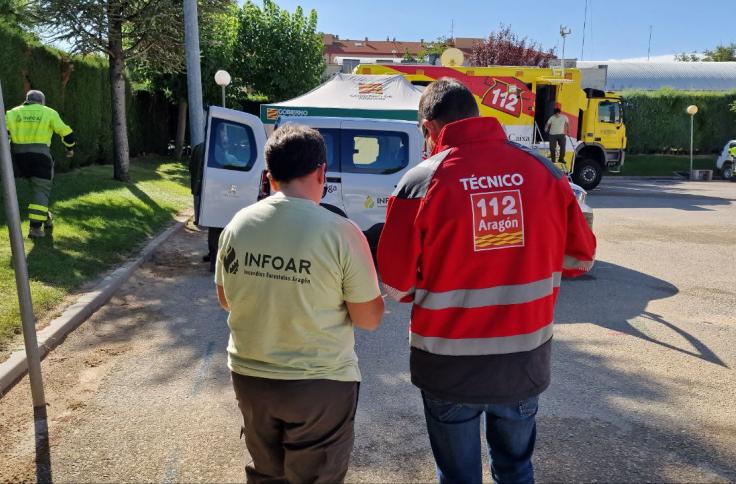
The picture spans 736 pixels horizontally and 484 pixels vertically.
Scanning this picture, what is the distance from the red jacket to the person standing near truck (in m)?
15.7

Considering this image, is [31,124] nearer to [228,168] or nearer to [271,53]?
[228,168]

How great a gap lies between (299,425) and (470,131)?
1.22 m

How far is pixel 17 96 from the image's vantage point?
12930mm

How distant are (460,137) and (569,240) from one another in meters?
0.62

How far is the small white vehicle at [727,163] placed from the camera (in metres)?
26.2

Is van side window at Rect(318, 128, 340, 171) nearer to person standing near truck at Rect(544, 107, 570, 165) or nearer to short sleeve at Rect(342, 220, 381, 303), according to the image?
short sleeve at Rect(342, 220, 381, 303)

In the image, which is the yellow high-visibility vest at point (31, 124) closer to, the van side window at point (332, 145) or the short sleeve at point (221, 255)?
the van side window at point (332, 145)

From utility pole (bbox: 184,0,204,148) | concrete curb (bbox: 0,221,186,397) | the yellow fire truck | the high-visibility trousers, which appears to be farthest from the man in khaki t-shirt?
the yellow fire truck

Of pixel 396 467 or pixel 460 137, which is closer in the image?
pixel 460 137

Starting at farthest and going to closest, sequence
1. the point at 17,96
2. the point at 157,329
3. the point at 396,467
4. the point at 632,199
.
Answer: the point at 632,199 → the point at 17,96 → the point at 157,329 → the point at 396,467

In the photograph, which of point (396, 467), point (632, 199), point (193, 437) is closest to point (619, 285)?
point (396, 467)

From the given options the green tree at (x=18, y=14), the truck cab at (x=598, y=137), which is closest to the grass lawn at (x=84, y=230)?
the green tree at (x=18, y=14)

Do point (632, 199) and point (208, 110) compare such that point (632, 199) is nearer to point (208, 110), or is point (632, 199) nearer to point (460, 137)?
point (208, 110)

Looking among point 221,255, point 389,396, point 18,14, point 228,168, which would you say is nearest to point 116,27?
point 18,14
